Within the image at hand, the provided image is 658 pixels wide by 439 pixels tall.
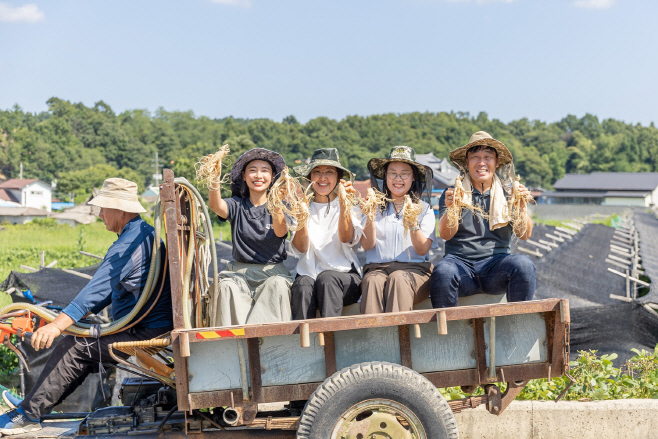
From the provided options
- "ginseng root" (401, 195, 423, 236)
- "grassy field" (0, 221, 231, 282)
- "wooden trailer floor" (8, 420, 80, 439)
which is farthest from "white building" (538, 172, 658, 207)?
"wooden trailer floor" (8, 420, 80, 439)

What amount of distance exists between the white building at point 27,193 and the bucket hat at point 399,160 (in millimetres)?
67413

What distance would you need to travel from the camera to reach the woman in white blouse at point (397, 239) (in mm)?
4152

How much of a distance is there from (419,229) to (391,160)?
52 centimetres

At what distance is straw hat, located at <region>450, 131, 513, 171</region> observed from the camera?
444 cm

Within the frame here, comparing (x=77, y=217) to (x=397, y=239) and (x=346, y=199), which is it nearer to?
(x=397, y=239)

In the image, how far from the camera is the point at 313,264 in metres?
4.38

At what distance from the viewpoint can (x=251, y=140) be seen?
67.5m

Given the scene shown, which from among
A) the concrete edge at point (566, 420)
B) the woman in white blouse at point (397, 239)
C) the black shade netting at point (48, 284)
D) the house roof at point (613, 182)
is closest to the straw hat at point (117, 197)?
the woman in white blouse at point (397, 239)

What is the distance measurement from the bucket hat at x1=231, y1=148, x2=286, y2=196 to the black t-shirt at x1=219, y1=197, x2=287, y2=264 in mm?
182

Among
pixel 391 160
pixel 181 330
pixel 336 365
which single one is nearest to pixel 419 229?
pixel 391 160

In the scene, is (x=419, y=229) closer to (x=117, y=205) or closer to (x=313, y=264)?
(x=313, y=264)

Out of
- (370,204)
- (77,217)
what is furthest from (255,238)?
(77,217)

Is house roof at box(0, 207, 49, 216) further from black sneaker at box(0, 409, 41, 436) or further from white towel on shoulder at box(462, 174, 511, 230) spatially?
white towel on shoulder at box(462, 174, 511, 230)

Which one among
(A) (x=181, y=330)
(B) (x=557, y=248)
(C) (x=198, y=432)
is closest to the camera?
(A) (x=181, y=330)
